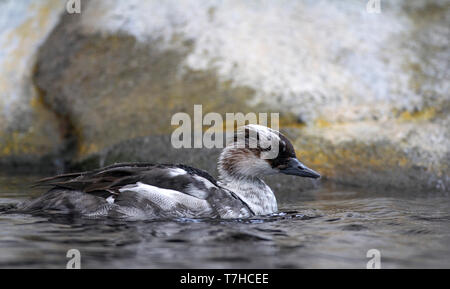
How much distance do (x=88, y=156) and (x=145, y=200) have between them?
11.8ft

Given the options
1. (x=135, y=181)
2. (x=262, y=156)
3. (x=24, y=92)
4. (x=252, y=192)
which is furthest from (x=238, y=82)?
(x=135, y=181)

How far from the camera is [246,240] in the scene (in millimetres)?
5352

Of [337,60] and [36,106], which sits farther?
[36,106]

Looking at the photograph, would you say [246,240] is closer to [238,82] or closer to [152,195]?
[152,195]

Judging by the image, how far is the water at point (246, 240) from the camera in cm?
463

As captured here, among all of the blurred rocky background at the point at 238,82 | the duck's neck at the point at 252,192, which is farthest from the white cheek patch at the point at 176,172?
the blurred rocky background at the point at 238,82

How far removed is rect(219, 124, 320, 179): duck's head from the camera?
681 cm

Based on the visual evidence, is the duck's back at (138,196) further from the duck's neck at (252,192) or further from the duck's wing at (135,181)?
the duck's neck at (252,192)

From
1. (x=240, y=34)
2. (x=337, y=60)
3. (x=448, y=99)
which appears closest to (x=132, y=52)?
(x=240, y=34)

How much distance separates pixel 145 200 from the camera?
6.13 metres

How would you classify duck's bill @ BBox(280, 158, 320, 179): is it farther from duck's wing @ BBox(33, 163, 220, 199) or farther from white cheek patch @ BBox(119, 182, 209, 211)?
white cheek patch @ BBox(119, 182, 209, 211)
